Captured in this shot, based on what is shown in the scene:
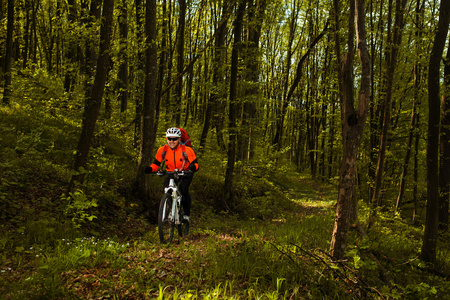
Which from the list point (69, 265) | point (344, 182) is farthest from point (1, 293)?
point (344, 182)

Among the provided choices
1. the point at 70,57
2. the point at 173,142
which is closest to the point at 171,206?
the point at 173,142

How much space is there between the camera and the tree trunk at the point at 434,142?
7.48 m

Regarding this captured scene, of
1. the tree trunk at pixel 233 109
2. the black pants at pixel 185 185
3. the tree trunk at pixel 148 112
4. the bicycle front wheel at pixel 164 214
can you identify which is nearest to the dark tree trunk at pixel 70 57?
the tree trunk at pixel 148 112

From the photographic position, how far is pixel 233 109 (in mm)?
11250

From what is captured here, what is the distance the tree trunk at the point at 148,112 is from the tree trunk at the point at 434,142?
7.88 m

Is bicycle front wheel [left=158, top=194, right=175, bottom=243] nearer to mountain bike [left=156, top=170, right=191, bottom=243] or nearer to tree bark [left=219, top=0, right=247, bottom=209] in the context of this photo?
mountain bike [left=156, top=170, right=191, bottom=243]

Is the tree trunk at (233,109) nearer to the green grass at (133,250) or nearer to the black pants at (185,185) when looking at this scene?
the green grass at (133,250)

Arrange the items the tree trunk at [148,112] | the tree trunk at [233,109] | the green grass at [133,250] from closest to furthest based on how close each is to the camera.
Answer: the green grass at [133,250] → the tree trunk at [148,112] → the tree trunk at [233,109]

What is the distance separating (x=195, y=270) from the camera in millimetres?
4438

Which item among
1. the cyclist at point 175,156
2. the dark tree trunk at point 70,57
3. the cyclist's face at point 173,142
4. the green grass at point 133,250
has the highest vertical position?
the dark tree trunk at point 70,57

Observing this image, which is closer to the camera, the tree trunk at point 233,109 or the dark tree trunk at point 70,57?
the dark tree trunk at point 70,57

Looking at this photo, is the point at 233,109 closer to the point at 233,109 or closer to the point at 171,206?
the point at 233,109

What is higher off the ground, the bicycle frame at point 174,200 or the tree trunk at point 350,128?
the tree trunk at point 350,128

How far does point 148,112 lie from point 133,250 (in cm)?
442
